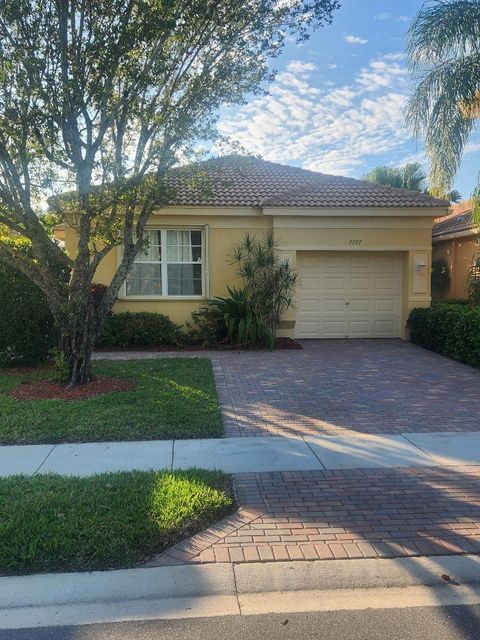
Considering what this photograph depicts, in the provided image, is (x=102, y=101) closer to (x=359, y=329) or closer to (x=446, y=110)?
(x=446, y=110)

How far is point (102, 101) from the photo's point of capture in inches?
294

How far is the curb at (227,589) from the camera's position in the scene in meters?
3.34

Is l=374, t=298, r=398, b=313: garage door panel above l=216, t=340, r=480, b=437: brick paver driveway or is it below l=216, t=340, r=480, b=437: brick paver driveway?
above

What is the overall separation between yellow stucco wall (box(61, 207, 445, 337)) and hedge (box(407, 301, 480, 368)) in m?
1.03

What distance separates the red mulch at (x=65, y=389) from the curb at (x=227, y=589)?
15.4 ft

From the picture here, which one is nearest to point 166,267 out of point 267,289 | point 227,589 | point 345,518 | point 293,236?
point 267,289

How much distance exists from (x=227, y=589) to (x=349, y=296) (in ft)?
39.9

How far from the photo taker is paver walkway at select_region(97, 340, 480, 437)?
694 cm

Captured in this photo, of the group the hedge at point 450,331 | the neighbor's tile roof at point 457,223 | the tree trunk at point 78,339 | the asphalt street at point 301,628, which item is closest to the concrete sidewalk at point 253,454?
the asphalt street at point 301,628

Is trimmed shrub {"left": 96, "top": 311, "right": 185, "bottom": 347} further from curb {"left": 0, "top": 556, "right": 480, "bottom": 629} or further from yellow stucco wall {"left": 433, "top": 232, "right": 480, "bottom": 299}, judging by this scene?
curb {"left": 0, "top": 556, "right": 480, "bottom": 629}

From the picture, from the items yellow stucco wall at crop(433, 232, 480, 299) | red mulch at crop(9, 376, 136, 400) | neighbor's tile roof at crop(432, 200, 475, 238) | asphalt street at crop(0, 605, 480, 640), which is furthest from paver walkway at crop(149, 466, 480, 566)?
yellow stucco wall at crop(433, 232, 480, 299)

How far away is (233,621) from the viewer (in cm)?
324

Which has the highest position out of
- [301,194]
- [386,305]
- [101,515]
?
[301,194]

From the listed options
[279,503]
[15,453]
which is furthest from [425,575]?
[15,453]
